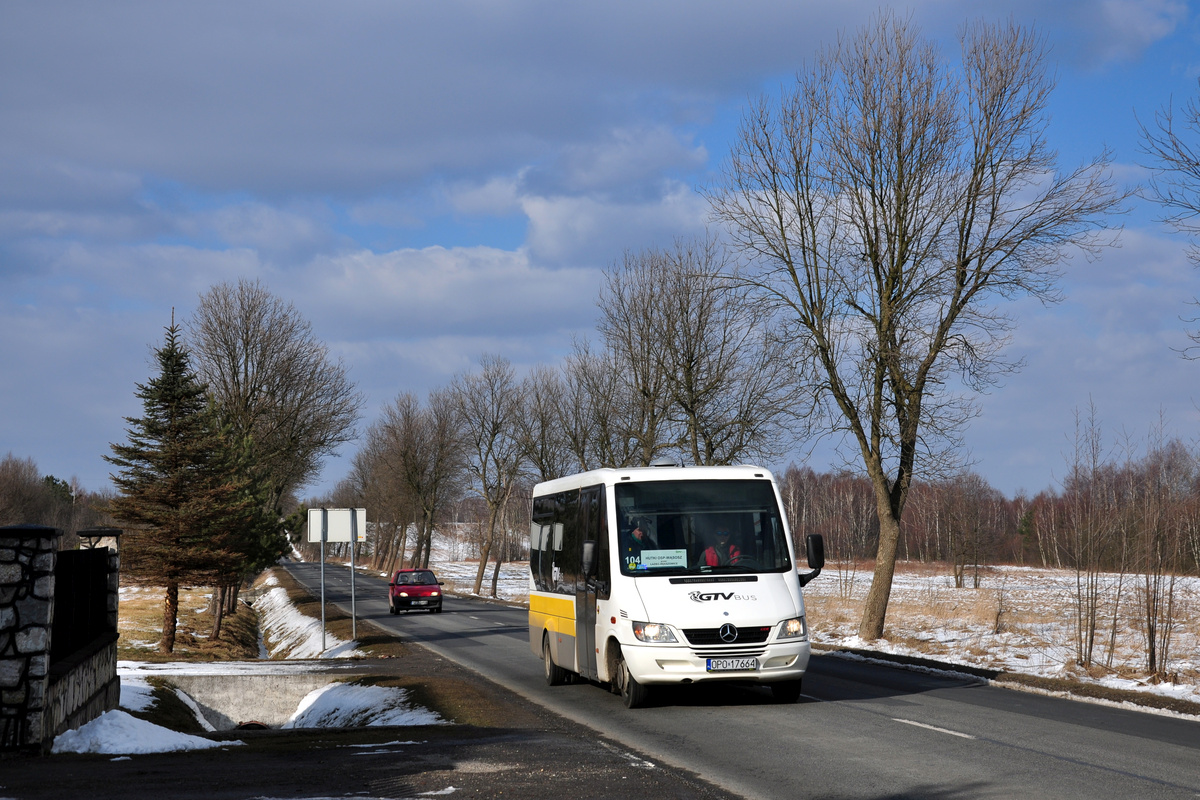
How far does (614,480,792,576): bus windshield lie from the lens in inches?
489

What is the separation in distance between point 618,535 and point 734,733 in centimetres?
311

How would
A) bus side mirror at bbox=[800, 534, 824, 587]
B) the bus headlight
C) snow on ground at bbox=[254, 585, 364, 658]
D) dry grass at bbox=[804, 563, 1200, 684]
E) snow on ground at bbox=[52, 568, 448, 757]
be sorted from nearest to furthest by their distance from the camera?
snow on ground at bbox=[52, 568, 448, 757] < the bus headlight < bus side mirror at bbox=[800, 534, 824, 587] < dry grass at bbox=[804, 563, 1200, 684] < snow on ground at bbox=[254, 585, 364, 658]

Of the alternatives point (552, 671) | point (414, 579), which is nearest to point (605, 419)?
point (414, 579)

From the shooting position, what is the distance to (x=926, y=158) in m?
22.6

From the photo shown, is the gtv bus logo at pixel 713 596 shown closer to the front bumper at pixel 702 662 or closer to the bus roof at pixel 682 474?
the front bumper at pixel 702 662

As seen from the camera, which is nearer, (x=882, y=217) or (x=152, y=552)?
(x=882, y=217)

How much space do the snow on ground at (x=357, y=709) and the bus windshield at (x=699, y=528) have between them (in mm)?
3061

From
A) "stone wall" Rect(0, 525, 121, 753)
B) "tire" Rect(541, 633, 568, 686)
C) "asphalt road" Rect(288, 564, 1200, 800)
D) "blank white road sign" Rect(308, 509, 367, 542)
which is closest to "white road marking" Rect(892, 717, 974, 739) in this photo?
"asphalt road" Rect(288, 564, 1200, 800)

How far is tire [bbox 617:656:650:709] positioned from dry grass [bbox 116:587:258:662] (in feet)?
44.7

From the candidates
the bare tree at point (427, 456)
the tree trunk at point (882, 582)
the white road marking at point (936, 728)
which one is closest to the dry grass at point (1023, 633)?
the tree trunk at point (882, 582)

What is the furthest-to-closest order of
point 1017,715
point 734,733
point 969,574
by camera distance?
point 969,574, point 1017,715, point 734,733

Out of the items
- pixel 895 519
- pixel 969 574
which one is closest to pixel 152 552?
pixel 895 519

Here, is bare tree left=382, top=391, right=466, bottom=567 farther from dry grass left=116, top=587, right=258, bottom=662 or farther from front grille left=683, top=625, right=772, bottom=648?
front grille left=683, top=625, right=772, bottom=648

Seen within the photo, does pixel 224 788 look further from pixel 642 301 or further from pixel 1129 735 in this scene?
pixel 642 301
